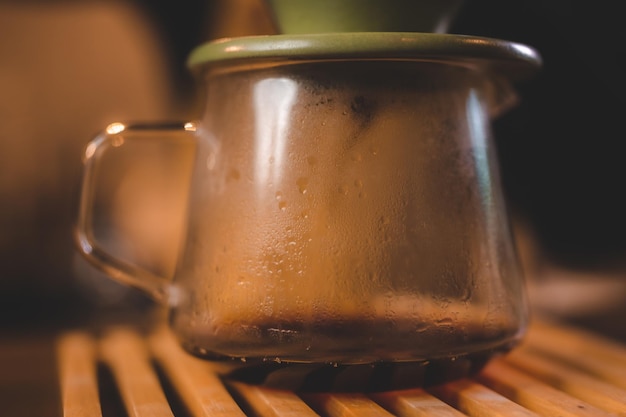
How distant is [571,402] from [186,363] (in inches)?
10.9

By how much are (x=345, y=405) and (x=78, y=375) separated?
207 millimetres

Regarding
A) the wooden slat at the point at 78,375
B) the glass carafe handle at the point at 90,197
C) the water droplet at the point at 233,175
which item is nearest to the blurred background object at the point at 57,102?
the wooden slat at the point at 78,375

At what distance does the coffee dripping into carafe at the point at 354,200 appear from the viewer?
1.39 feet

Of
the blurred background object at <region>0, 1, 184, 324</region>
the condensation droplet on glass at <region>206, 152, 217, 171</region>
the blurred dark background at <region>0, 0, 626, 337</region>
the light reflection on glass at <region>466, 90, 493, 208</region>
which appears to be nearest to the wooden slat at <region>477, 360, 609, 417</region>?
the light reflection on glass at <region>466, 90, 493, 208</region>

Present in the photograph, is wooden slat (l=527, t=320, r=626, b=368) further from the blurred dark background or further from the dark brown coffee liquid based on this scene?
the blurred dark background

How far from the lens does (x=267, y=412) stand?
0.43 metres

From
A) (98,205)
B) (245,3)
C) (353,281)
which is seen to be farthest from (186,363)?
(245,3)

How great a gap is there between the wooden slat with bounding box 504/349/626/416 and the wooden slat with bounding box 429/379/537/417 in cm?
6

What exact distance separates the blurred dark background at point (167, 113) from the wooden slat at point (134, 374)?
0.26 meters

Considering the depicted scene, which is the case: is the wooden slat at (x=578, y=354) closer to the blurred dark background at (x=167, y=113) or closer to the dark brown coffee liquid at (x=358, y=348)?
the dark brown coffee liquid at (x=358, y=348)

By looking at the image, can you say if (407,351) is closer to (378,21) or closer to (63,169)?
(378,21)

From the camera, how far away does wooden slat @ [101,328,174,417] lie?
0.44 meters

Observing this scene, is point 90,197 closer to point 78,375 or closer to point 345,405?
point 78,375

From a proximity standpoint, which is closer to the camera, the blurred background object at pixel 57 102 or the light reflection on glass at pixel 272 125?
the light reflection on glass at pixel 272 125
